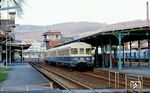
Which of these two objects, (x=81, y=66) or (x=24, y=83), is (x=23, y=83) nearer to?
(x=24, y=83)

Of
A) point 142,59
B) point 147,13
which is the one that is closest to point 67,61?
point 147,13

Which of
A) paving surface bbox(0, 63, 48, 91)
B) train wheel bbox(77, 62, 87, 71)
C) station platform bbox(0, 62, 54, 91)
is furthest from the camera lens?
train wheel bbox(77, 62, 87, 71)

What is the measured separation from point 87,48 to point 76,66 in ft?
7.69

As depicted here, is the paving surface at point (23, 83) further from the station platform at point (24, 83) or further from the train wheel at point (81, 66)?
the train wheel at point (81, 66)

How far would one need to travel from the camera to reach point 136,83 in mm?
21016

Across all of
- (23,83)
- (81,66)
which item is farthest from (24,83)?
(81,66)

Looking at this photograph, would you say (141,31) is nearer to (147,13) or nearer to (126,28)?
(126,28)

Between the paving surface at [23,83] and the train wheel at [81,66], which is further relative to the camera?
the train wheel at [81,66]

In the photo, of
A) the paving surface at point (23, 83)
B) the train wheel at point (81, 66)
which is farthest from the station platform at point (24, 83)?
the train wheel at point (81, 66)

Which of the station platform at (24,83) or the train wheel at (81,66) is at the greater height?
the train wheel at (81,66)

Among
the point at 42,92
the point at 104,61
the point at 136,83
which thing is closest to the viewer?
the point at 136,83

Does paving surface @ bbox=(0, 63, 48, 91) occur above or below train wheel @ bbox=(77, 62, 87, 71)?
below

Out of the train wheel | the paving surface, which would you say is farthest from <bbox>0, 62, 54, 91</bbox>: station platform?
the train wheel

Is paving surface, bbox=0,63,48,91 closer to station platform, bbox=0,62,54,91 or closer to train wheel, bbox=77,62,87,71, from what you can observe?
station platform, bbox=0,62,54,91
